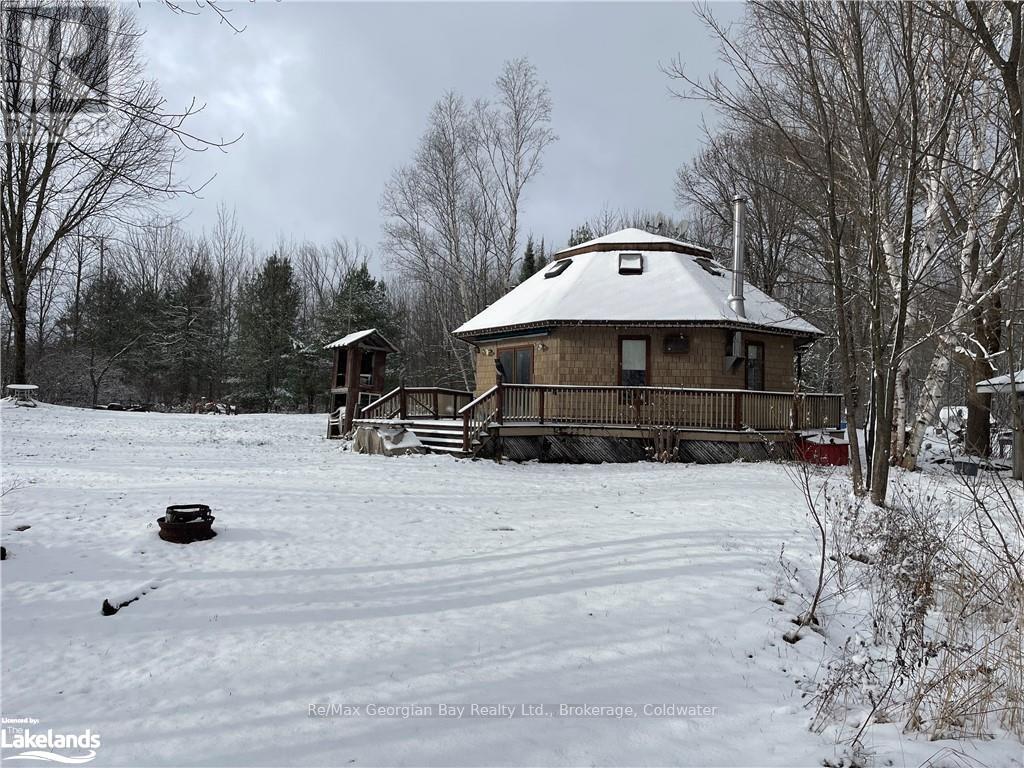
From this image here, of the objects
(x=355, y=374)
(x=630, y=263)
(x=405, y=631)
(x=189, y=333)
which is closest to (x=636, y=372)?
(x=630, y=263)

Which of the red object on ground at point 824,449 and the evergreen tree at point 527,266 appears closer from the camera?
the red object on ground at point 824,449

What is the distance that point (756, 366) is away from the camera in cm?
1605

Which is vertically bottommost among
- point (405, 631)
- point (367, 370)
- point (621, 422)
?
point (405, 631)

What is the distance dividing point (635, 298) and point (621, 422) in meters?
3.55

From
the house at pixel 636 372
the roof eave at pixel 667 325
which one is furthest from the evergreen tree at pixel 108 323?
the roof eave at pixel 667 325

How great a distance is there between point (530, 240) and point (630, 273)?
82.8 ft

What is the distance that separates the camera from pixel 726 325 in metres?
14.6

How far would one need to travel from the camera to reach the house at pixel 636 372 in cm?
1392

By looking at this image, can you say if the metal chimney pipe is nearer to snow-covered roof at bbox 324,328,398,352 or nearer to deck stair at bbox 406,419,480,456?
deck stair at bbox 406,419,480,456

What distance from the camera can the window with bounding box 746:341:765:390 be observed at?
52.3 ft

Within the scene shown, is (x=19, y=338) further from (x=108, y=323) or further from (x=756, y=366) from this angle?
(x=756, y=366)

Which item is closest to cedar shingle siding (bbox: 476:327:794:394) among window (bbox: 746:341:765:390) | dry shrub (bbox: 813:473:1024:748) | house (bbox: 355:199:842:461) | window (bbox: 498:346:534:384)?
house (bbox: 355:199:842:461)

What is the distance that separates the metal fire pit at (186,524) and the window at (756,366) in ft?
45.9

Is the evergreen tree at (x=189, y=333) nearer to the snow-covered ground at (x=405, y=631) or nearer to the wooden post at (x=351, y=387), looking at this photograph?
the wooden post at (x=351, y=387)
